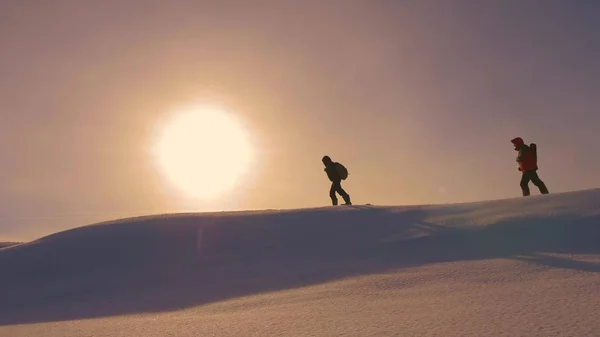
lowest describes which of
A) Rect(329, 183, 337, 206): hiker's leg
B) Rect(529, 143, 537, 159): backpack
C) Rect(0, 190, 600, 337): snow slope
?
Rect(0, 190, 600, 337): snow slope

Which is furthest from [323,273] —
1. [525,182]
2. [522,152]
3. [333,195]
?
[333,195]

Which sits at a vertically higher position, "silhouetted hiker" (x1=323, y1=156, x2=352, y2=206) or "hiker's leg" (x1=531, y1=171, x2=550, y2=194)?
"silhouetted hiker" (x1=323, y1=156, x2=352, y2=206)

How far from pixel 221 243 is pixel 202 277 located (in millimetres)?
2037

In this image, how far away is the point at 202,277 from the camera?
368 inches

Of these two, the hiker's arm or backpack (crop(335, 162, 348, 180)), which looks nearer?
the hiker's arm

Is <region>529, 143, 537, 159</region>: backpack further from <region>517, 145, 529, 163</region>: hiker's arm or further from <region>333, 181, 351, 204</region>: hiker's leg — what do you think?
<region>333, 181, 351, 204</region>: hiker's leg

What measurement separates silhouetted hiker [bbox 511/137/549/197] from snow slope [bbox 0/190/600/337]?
1582 millimetres

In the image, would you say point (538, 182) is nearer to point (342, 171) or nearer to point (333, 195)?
point (342, 171)

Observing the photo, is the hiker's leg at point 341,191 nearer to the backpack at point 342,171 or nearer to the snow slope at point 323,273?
the backpack at point 342,171

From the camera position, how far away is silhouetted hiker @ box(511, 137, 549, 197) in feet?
40.3

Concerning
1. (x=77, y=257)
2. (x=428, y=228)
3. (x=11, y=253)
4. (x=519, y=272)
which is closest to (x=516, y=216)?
(x=428, y=228)

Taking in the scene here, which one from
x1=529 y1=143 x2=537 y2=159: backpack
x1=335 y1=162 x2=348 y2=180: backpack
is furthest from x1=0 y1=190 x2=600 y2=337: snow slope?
x1=335 y1=162 x2=348 y2=180: backpack

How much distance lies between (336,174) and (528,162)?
17.9 ft

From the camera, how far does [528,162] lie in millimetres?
12289
